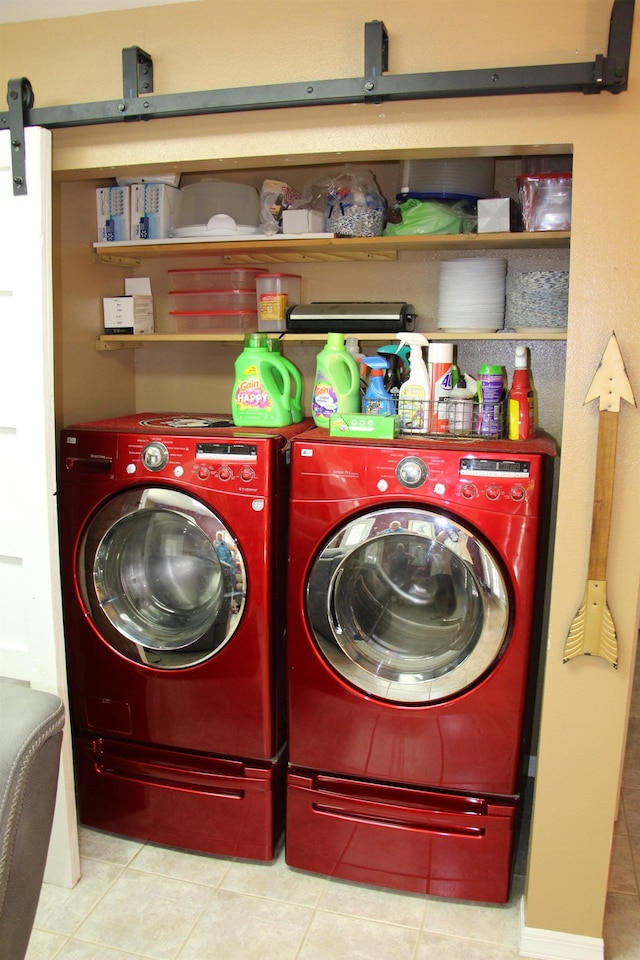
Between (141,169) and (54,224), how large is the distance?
1.59ft

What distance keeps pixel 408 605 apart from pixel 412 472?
0.45 m

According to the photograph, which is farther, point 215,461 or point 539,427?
point 539,427

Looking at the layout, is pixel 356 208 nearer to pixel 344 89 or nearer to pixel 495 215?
pixel 495 215

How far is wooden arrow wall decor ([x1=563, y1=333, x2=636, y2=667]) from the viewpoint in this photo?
179 centimetres

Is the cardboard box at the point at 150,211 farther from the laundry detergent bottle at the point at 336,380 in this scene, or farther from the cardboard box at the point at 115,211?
the laundry detergent bottle at the point at 336,380

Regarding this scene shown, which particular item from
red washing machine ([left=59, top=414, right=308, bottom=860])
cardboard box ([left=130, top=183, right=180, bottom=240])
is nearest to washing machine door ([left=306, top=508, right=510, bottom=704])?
red washing machine ([left=59, top=414, right=308, bottom=860])

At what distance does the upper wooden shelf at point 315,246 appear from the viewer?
2.32m

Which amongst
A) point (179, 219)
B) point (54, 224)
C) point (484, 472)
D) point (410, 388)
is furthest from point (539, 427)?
point (54, 224)

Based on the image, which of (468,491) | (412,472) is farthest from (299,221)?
(468,491)

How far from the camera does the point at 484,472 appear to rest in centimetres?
200

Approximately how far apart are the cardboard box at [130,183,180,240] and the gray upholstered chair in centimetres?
186

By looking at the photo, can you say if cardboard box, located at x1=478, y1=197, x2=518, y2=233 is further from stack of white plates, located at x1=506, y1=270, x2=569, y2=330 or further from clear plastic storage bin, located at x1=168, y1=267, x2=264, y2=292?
clear plastic storage bin, located at x1=168, y1=267, x2=264, y2=292

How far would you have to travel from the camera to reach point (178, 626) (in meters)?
2.38

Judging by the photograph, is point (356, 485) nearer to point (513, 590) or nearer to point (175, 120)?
point (513, 590)
